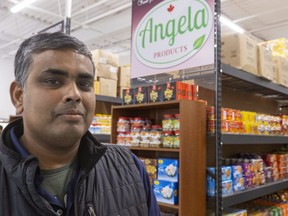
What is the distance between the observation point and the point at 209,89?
327cm

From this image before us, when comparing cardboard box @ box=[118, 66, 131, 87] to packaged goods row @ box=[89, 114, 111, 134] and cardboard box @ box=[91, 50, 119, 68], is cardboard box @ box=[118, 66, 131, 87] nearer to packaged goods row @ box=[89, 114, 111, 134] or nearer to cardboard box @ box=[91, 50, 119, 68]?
cardboard box @ box=[91, 50, 119, 68]

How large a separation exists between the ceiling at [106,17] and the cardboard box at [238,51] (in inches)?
209

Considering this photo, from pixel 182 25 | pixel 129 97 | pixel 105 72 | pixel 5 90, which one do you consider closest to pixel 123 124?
pixel 129 97

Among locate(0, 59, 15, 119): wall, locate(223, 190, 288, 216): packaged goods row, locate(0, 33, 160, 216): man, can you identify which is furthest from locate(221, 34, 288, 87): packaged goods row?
locate(0, 59, 15, 119): wall

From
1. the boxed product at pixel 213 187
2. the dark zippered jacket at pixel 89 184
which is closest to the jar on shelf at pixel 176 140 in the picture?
the boxed product at pixel 213 187

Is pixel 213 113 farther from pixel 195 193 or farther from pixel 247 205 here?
pixel 247 205

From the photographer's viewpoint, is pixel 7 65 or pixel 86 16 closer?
pixel 86 16

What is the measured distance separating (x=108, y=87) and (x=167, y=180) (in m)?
2.32

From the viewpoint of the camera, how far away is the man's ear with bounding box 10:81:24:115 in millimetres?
1218

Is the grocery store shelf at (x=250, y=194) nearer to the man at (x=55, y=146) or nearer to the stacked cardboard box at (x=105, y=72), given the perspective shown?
the man at (x=55, y=146)

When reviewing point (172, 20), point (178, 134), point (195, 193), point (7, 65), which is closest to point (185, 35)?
point (172, 20)

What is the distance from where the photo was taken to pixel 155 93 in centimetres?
269

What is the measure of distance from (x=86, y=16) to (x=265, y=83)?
21.9ft


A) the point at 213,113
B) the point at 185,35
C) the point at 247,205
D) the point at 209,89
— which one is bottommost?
the point at 247,205
